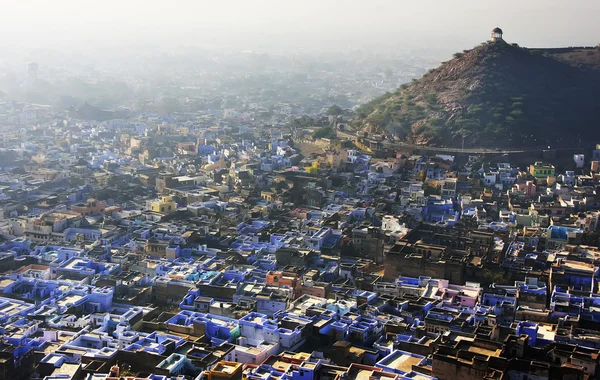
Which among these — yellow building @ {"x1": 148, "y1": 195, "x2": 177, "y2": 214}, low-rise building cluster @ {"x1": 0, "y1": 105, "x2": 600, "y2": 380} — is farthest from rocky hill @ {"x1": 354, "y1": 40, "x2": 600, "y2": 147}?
yellow building @ {"x1": 148, "y1": 195, "x2": 177, "y2": 214}

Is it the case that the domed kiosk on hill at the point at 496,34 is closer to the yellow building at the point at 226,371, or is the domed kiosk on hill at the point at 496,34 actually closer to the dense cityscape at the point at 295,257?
the dense cityscape at the point at 295,257

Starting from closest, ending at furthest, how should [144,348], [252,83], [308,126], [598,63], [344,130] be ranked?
[144,348]
[344,130]
[308,126]
[598,63]
[252,83]

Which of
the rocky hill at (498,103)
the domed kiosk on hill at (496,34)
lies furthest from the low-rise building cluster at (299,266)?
the domed kiosk on hill at (496,34)

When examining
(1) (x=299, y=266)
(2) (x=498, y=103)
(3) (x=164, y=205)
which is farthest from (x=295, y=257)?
(2) (x=498, y=103)

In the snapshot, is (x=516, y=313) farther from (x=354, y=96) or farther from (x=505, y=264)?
(x=354, y=96)

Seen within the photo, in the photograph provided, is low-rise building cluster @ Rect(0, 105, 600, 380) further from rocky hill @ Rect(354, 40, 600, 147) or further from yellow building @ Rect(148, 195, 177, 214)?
rocky hill @ Rect(354, 40, 600, 147)

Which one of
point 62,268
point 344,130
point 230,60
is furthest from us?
point 230,60

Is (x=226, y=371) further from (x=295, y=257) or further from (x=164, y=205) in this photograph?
(x=164, y=205)

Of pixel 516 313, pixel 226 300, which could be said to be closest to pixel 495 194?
pixel 516 313
